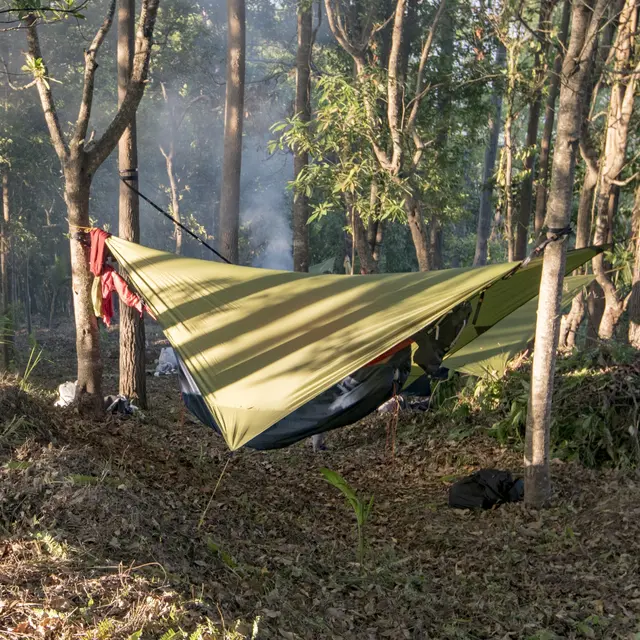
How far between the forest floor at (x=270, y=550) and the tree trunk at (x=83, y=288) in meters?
0.25

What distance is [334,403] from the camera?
154 inches

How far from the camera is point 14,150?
1389 centimetres

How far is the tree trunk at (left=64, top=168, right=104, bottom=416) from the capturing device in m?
4.64

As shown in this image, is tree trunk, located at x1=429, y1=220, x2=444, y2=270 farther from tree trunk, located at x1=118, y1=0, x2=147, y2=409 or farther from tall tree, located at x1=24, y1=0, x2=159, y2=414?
tall tree, located at x1=24, y1=0, x2=159, y2=414

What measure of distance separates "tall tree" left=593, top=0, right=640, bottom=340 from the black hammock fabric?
262cm

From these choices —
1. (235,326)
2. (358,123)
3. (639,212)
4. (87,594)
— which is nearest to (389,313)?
(235,326)

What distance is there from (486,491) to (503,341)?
1523 mm

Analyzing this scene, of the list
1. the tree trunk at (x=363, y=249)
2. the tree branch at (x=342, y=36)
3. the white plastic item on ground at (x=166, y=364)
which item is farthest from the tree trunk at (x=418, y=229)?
the white plastic item on ground at (x=166, y=364)

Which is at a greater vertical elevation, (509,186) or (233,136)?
(233,136)

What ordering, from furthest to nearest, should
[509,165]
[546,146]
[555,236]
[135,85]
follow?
[509,165] → [546,146] → [135,85] → [555,236]

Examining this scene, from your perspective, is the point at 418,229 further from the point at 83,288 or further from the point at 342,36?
the point at 83,288

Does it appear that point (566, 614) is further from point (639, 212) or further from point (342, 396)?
point (639, 212)

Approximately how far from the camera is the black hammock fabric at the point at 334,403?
148 inches

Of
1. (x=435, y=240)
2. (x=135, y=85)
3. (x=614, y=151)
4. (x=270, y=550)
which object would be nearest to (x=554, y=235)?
(x=270, y=550)
